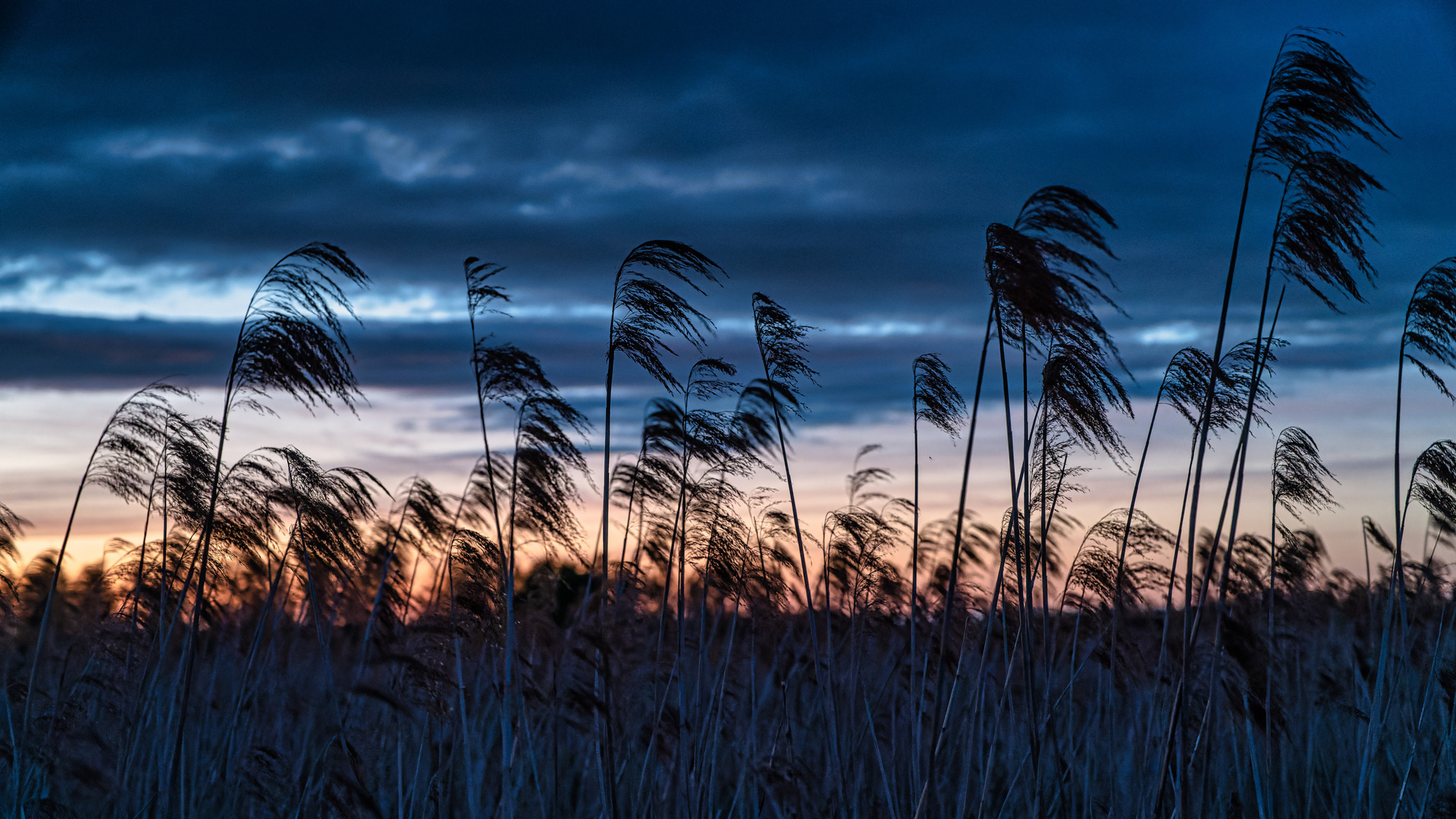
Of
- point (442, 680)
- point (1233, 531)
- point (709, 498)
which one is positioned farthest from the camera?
point (709, 498)

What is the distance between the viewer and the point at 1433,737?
6660 mm

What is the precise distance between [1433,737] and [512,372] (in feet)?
22.5

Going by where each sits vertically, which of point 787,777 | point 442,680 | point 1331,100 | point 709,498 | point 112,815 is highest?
point 1331,100

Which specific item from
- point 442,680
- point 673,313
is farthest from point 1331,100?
point 442,680

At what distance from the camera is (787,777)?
4.67m

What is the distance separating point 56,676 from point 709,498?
19.3 feet

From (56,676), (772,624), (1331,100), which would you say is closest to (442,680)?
(772,624)

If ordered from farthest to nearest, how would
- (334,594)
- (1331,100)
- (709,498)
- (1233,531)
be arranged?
(334,594) < (709,498) < (1233,531) < (1331,100)

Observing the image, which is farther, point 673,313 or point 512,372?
point 512,372

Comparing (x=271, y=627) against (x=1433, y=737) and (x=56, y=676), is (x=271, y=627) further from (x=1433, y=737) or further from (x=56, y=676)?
(x=1433, y=737)

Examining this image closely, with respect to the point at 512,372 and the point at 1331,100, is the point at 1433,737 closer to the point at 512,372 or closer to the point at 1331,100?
the point at 1331,100

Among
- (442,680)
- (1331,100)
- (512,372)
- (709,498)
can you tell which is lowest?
(442,680)

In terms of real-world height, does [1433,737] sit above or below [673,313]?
below

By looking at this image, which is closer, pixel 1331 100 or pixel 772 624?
pixel 1331 100
